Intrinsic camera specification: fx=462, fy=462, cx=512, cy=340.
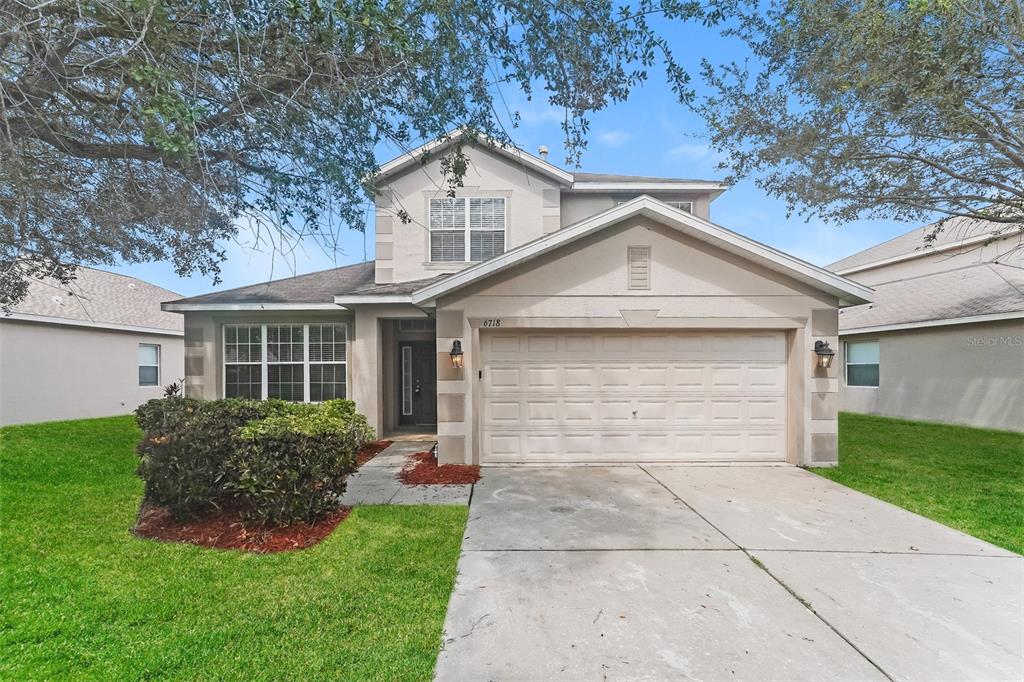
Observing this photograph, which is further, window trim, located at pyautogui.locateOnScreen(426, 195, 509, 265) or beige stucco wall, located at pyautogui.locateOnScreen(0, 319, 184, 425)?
beige stucco wall, located at pyautogui.locateOnScreen(0, 319, 184, 425)

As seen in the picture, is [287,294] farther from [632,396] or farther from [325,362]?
[632,396]

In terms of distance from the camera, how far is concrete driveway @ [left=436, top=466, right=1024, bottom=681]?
2986 mm

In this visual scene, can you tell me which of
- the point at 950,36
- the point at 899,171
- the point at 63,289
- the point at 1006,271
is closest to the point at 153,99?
the point at 950,36

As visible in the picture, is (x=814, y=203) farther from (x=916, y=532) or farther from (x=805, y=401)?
(x=916, y=532)

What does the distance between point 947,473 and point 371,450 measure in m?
10.5

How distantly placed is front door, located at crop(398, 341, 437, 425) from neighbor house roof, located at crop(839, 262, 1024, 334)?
460 inches

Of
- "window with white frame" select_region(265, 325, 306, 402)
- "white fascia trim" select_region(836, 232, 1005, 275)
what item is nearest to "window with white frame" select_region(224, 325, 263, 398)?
"window with white frame" select_region(265, 325, 306, 402)

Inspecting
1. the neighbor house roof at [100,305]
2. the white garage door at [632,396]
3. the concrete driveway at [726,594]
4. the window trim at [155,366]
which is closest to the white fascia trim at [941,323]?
the white garage door at [632,396]

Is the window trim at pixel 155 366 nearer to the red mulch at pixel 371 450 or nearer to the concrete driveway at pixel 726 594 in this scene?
the red mulch at pixel 371 450

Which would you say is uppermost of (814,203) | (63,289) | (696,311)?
(814,203)

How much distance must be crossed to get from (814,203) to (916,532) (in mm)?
6936

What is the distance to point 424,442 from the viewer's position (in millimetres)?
10539

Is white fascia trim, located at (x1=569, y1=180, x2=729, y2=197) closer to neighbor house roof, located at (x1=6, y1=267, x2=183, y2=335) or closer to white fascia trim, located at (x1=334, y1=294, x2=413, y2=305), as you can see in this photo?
white fascia trim, located at (x1=334, y1=294, x2=413, y2=305)

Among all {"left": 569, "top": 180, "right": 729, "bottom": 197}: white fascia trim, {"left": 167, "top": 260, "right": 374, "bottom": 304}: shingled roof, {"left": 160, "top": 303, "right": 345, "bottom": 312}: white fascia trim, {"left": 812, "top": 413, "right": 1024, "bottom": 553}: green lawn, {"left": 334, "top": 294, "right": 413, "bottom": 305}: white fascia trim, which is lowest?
{"left": 812, "top": 413, "right": 1024, "bottom": 553}: green lawn
